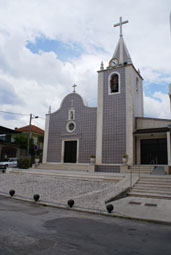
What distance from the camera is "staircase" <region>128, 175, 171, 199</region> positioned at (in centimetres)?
1035

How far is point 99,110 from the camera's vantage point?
22203mm

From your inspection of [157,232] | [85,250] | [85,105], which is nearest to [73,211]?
[157,232]

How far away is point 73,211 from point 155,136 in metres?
14.1

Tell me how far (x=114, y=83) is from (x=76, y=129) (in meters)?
6.24

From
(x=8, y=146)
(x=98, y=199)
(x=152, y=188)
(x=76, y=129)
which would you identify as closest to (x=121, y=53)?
(x=76, y=129)

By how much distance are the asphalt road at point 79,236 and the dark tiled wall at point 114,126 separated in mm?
13560

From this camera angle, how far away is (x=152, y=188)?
1142 cm

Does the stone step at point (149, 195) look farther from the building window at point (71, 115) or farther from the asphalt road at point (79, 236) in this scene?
the building window at point (71, 115)

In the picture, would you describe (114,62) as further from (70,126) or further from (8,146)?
(8,146)

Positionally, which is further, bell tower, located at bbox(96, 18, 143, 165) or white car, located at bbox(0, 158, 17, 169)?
white car, located at bbox(0, 158, 17, 169)

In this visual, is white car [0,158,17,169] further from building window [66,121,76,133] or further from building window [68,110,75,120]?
building window [68,110,75,120]

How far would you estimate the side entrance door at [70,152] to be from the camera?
23.0 meters

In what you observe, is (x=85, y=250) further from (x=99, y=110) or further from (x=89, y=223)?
(x=99, y=110)

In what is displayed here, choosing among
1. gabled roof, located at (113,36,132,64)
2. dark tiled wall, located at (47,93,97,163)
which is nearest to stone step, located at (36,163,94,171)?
dark tiled wall, located at (47,93,97,163)
